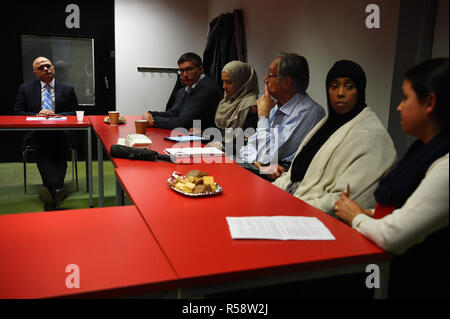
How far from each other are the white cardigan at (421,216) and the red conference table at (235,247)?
0.06 meters

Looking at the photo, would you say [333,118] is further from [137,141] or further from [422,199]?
[137,141]

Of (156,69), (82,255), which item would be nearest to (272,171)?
(82,255)

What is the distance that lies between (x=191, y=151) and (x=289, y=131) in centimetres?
60

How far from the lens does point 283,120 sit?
8.38ft

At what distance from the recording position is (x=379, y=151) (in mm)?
1637

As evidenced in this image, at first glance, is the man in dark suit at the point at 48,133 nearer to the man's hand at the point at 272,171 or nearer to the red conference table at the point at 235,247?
the man's hand at the point at 272,171

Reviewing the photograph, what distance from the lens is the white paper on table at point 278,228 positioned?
1.18 m

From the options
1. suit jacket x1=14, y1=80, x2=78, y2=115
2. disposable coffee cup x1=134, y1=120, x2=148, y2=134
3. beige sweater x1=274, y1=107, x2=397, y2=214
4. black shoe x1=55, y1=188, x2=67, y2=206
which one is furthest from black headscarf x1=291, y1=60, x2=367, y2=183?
suit jacket x1=14, y1=80, x2=78, y2=115

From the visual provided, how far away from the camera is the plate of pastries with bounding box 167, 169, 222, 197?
153 cm

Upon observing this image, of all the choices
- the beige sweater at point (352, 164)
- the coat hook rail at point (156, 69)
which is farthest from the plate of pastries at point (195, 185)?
the coat hook rail at point (156, 69)

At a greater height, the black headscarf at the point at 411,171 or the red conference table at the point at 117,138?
the black headscarf at the point at 411,171
